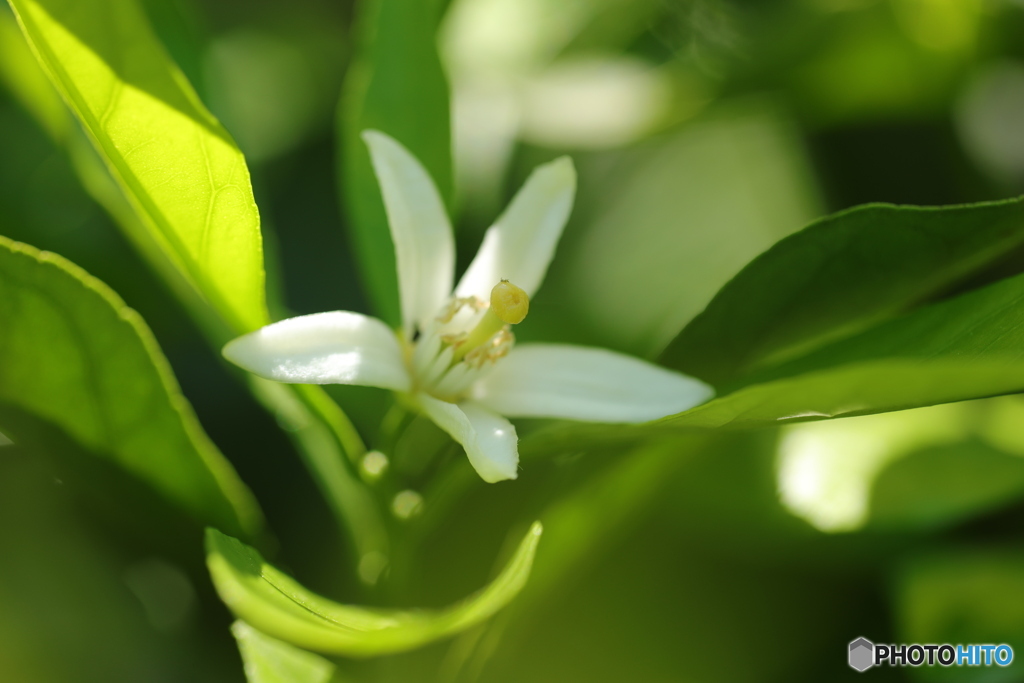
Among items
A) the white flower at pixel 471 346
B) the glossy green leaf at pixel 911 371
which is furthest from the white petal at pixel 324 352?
the glossy green leaf at pixel 911 371

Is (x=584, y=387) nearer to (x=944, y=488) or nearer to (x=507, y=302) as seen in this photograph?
(x=507, y=302)

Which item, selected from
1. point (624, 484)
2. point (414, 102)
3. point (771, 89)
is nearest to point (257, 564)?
point (624, 484)

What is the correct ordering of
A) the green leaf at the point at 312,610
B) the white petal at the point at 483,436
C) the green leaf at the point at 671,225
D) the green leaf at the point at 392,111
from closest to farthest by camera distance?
the green leaf at the point at 312,610, the white petal at the point at 483,436, the green leaf at the point at 392,111, the green leaf at the point at 671,225

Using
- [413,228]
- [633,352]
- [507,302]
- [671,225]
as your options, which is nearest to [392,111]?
[413,228]

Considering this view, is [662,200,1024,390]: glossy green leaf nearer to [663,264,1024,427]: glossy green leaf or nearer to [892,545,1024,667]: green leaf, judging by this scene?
[663,264,1024,427]: glossy green leaf

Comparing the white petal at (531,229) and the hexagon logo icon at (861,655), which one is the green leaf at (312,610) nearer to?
the white petal at (531,229)
